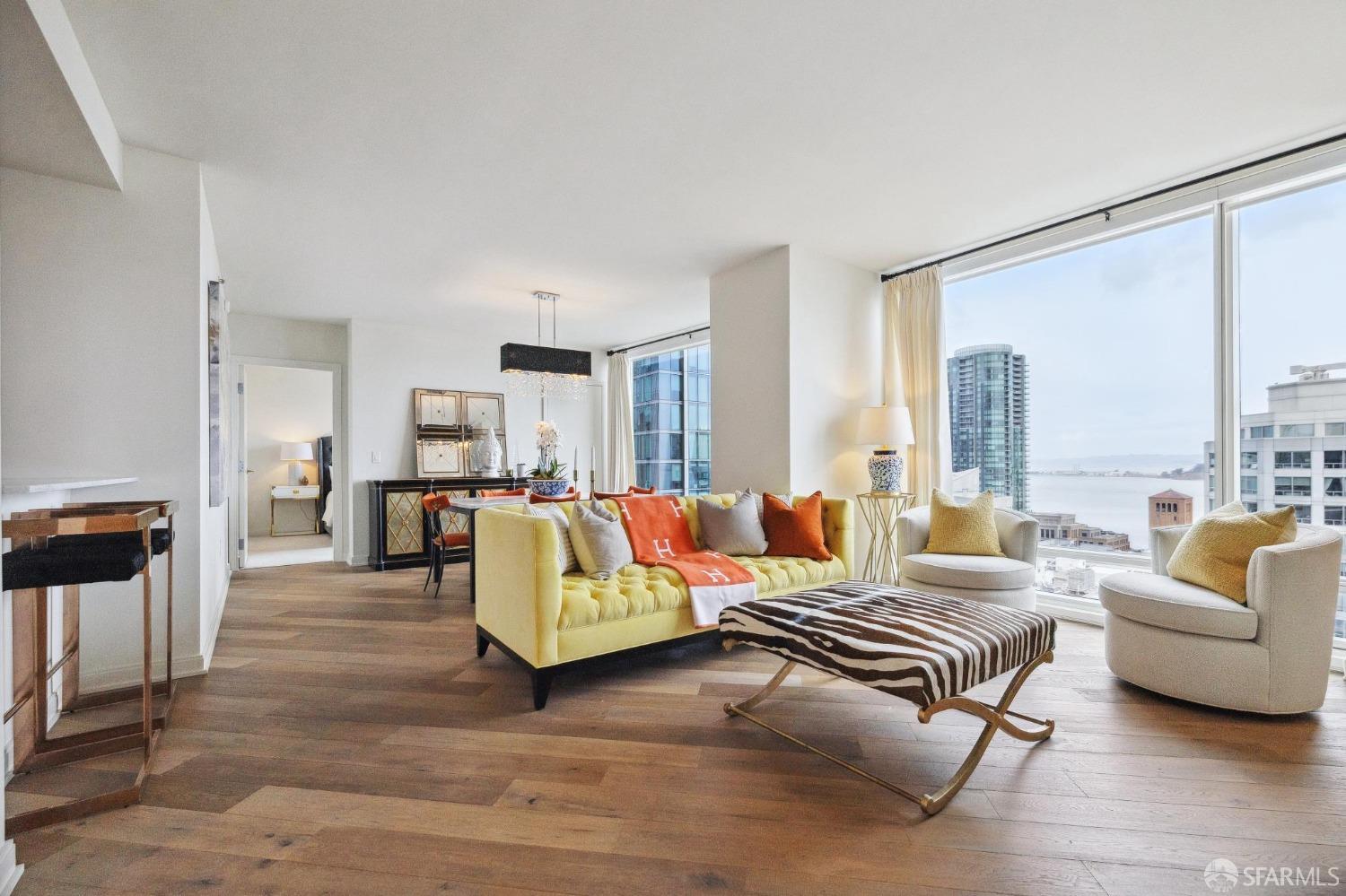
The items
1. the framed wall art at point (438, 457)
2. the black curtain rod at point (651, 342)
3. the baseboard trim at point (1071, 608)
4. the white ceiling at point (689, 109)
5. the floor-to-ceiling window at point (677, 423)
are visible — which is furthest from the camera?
the floor-to-ceiling window at point (677, 423)

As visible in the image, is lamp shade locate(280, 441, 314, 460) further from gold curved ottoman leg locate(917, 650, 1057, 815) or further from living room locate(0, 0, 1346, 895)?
gold curved ottoman leg locate(917, 650, 1057, 815)

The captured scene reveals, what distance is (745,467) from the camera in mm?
4816

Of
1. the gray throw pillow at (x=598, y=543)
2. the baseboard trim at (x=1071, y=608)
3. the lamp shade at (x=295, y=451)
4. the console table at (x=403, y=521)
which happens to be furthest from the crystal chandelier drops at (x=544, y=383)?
the baseboard trim at (x=1071, y=608)

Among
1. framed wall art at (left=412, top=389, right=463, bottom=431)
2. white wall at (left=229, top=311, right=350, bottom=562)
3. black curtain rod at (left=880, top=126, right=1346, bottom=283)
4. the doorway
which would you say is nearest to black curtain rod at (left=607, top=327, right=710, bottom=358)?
framed wall art at (left=412, top=389, right=463, bottom=431)

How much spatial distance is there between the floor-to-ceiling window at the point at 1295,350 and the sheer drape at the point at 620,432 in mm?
5682

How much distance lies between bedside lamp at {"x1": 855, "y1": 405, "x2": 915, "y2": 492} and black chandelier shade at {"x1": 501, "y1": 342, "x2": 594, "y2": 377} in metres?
2.52

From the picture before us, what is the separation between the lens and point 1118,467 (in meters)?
3.97

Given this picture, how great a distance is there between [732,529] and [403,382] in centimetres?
459

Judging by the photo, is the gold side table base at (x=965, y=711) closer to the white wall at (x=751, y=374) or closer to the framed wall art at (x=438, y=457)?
the white wall at (x=751, y=374)

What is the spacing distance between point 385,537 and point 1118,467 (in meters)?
6.32

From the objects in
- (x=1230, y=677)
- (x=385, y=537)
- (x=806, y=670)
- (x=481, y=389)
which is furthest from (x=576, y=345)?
(x=1230, y=677)

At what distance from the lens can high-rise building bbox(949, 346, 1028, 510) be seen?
450 centimetres

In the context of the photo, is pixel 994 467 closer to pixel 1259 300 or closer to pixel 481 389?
pixel 1259 300

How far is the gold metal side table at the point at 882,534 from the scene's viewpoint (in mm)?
4566
